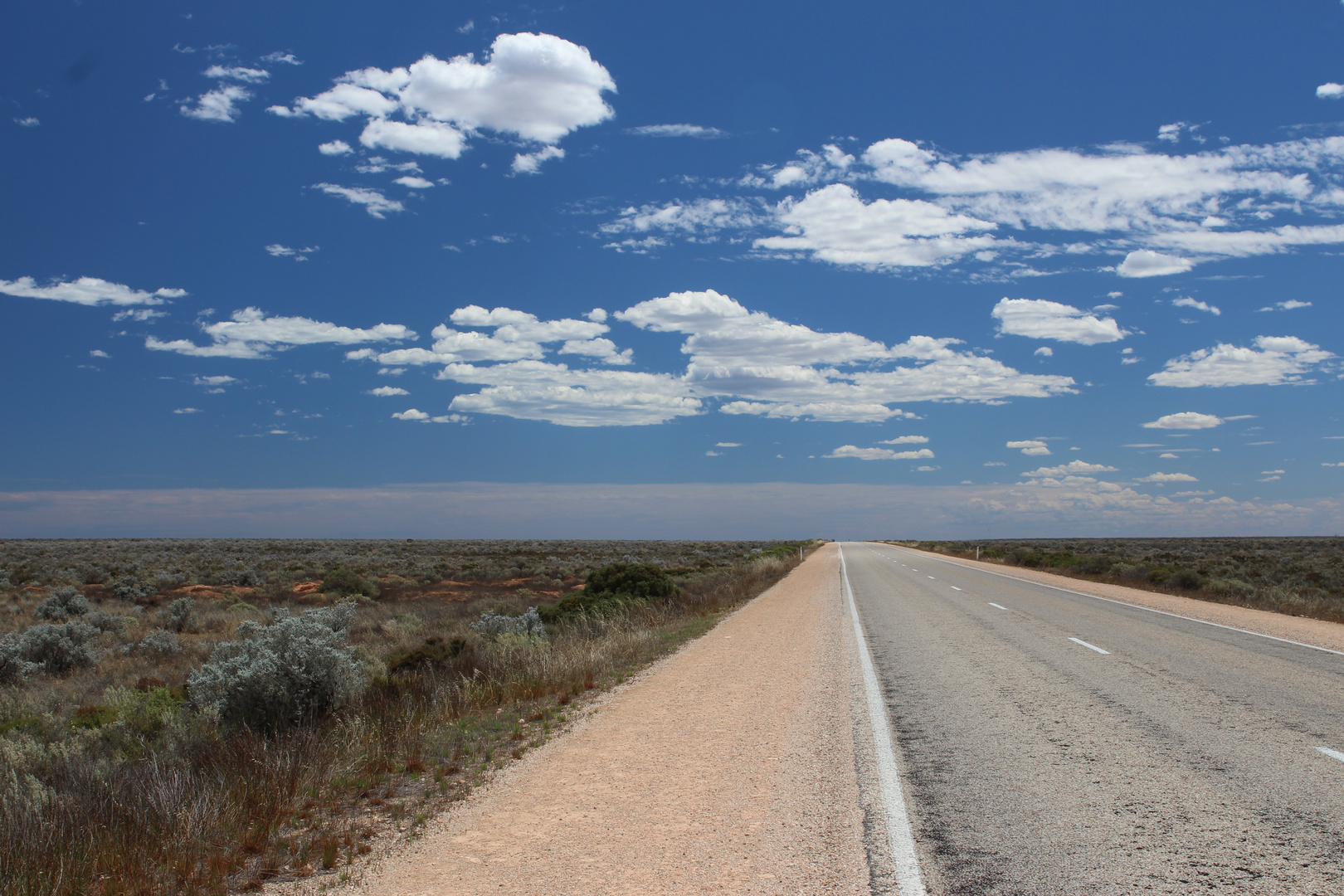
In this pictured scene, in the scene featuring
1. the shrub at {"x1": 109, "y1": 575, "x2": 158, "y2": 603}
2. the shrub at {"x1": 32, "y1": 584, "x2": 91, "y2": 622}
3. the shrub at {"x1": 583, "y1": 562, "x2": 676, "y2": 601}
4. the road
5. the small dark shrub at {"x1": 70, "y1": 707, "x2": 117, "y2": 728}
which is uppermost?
the road

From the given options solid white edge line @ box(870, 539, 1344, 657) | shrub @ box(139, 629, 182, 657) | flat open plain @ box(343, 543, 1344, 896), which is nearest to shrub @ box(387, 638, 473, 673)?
flat open plain @ box(343, 543, 1344, 896)

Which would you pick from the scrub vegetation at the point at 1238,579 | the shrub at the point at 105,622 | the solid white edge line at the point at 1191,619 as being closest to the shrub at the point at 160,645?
the shrub at the point at 105,622

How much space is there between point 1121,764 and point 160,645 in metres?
18.2

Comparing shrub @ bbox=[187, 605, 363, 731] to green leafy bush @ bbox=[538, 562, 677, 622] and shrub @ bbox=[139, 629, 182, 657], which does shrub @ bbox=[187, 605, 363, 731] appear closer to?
shrub @ bbox=[139, 629, 182, 657]

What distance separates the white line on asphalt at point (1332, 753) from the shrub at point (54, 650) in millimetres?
19205

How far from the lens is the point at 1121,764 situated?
6.08 metres

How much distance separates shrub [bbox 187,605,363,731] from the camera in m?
9.19

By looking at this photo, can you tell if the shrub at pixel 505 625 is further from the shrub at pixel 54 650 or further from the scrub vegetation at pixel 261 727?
the shrub at pixel 54 650

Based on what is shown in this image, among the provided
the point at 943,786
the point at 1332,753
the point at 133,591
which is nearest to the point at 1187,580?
the point at 1332,753

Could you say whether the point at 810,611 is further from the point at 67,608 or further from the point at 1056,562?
the point at 1056,562

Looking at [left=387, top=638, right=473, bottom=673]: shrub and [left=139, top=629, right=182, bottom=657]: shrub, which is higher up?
[left=387, top=638, right=473, bottom=673]: shrub

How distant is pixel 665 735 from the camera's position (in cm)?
729

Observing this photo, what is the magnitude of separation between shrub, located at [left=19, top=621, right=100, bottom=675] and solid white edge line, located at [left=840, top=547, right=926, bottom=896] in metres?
15.3

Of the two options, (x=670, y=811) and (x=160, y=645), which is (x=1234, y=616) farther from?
(x=160, y=645)
